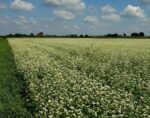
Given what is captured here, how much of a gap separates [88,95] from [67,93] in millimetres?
809

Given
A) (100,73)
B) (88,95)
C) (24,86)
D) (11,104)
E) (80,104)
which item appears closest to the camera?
(80,104)

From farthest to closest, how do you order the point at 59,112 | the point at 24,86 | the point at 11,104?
1. the point at 24,86
2. the point at 11,104
3. the point at 59,112

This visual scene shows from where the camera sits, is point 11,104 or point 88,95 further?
point 11,104

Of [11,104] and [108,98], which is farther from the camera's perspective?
[11,104]

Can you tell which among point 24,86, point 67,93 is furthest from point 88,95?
point 24,86

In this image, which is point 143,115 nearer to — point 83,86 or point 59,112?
point 59,112

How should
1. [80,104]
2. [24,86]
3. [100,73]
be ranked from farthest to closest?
[100,73] → [24,86] → [80,104]

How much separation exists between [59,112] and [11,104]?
325cm

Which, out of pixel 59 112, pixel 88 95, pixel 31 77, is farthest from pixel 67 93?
pixel 31 77

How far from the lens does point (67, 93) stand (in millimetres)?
12156

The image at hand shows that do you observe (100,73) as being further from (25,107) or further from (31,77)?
(25,107)

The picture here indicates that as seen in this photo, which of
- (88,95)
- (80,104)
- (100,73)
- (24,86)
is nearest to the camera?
(80,104)

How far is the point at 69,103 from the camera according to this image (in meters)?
10.6

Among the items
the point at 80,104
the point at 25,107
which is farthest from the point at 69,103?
the point at 25,107
